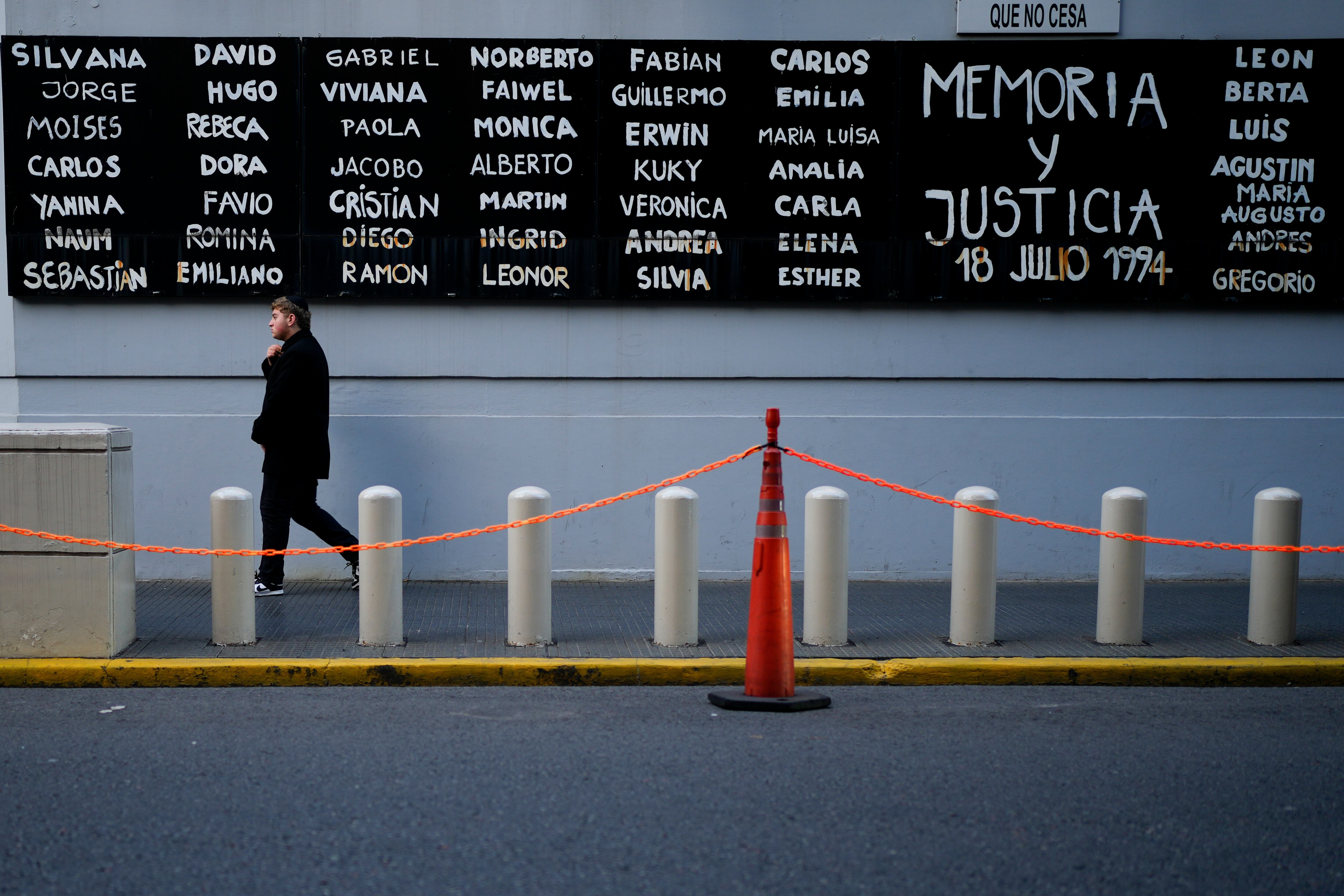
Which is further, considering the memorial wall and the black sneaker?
the memorial wall

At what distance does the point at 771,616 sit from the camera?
5684mm

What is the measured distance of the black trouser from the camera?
8.20 meters

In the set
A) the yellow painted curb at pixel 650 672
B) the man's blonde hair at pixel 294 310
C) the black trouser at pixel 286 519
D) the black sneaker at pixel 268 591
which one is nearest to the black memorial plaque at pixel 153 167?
the man's blonde hair at pixel 294 310

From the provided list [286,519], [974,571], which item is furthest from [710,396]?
[286,519]

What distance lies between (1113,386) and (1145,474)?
733 mm

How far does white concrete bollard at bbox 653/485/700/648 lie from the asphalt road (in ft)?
2.17

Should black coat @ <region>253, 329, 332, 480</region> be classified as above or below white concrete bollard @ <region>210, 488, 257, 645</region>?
above

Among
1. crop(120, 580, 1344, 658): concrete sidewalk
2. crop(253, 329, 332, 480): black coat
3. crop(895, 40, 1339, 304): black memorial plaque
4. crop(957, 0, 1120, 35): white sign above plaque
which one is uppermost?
crop(957, 0, 1120, 35): white sign above plaque

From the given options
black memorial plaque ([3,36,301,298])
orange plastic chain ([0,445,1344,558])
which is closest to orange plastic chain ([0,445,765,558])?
orange plastic chain ([0,445,1344,558])

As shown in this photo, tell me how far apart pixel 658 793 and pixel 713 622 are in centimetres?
319

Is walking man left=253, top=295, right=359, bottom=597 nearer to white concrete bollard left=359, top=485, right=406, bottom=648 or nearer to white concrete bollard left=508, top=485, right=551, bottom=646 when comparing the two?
white concrete bollard left=359, top=485, right=406, bottom=648

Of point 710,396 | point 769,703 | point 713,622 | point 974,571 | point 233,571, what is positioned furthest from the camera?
point 710,396

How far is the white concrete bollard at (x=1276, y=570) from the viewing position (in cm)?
689

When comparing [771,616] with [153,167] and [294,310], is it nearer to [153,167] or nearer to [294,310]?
[294,310]
